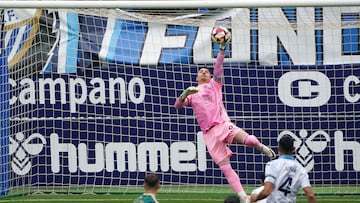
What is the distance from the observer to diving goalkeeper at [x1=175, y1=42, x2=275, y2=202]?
12.9 m

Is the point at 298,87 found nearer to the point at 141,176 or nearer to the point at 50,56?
the point at 141,176

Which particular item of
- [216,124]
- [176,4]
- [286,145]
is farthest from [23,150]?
[286,145]

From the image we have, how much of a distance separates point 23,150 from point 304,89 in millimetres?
4618

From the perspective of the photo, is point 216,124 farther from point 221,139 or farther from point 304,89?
point 304,89

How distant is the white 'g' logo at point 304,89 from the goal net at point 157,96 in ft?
0.05

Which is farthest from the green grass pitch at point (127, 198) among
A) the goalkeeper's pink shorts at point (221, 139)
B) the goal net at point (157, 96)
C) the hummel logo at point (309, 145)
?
the goalkeeper's pink shorts at point (221, 139)

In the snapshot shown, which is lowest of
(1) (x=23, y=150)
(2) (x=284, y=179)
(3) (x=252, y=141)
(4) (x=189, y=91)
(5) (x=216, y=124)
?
(2) (x=284, y=179)

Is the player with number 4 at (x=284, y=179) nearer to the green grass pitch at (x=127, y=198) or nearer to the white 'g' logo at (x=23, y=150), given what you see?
the green grass pitch at (x=127, y=198)

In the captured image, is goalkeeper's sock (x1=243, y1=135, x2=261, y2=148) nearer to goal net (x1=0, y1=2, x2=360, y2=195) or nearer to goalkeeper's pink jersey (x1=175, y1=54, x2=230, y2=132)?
goalkeeper's pink jersey (x1=175, y1=54, x2=230, y2=132)

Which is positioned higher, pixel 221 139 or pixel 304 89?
pixel 304 89

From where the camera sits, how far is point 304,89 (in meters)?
15.6

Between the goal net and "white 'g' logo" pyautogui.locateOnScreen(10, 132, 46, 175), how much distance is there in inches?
0.7

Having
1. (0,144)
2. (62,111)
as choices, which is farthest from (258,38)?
(0,144)

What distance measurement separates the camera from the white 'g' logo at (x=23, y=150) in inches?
615
